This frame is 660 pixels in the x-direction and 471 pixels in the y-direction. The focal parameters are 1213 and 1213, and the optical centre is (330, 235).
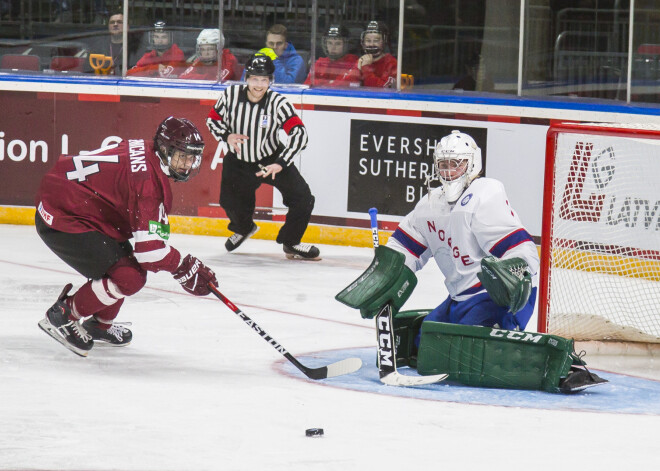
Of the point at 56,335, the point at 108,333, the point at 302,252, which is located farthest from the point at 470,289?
the point at 302,252

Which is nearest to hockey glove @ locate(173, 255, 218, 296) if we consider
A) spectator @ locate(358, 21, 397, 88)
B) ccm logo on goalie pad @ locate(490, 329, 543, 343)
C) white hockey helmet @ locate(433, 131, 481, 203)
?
white hockey helmet @ locate(433, 131, 481, 203)

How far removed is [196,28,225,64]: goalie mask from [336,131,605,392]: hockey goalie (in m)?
3.78

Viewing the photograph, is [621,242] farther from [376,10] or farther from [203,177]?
[203,177]

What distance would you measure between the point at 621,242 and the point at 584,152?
0.61 metres

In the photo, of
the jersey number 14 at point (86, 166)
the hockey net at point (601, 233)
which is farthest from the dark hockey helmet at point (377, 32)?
the jersey number 14 at point (86, 166)

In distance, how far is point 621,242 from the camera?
605 cm

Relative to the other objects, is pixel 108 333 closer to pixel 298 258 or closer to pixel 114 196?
pixel 114 196

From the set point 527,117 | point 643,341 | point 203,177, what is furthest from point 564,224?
point 203,177

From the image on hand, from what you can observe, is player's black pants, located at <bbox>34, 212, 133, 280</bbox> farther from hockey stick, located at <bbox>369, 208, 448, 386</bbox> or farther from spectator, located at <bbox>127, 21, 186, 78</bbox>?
spectator, located at <bbox>127, 21, 186, 78</bbox>

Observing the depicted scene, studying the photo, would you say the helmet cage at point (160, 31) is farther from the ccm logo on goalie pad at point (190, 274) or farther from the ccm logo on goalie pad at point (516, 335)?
the ccm logo on goalie pad at point (516, 335)

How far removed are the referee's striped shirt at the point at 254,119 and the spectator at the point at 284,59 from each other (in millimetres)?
708

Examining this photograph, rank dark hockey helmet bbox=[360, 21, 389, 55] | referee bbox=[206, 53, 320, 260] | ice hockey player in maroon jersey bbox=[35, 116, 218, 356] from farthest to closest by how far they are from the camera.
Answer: dark hockey helmet bbox=[360, 21, 389, 55], referee bbox=[206, 53, 320, 260], ice hockey player in maroon jersey bbox=[35, 116, 218, 356]

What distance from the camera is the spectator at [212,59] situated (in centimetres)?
799

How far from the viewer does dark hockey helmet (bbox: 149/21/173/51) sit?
26.3 ft
